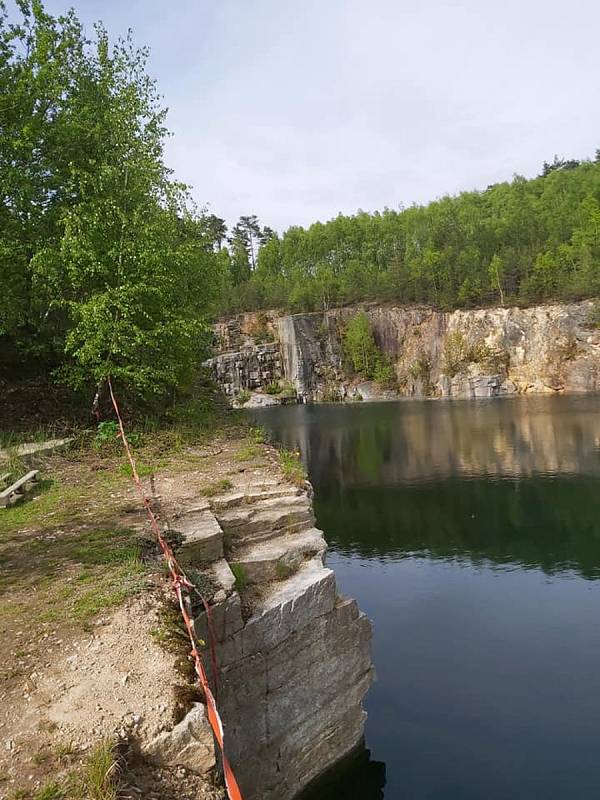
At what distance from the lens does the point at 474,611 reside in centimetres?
1373

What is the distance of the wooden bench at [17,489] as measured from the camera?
9578 mm

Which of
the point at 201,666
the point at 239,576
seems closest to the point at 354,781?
the point at 239,576

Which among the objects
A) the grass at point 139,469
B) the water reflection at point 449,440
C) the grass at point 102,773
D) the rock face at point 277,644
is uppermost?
the grass at point 139,469

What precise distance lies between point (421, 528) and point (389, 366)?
6117cm

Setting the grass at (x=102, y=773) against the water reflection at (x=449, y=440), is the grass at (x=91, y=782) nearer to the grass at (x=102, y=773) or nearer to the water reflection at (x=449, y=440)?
the grass at (x=102, y=773)

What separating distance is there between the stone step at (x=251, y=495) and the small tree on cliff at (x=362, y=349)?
70.5 metres

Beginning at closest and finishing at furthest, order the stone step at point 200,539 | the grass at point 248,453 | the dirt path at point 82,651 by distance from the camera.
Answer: the dirt path at point 82,651
the stone step at point 200,539
the grass at point 248,453

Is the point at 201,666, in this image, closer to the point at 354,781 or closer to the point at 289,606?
the point at 289,606

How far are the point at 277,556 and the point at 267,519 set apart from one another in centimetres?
103

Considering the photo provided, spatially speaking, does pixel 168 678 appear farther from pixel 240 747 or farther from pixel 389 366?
pixel 389 366

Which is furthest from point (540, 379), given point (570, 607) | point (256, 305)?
point (570, 607)

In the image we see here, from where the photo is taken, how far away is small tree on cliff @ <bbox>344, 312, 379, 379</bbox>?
8000cm

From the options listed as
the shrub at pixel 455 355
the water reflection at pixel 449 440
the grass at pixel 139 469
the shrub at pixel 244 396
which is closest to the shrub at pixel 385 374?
the shrub at pixel 455 355

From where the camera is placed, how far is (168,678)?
473cm
